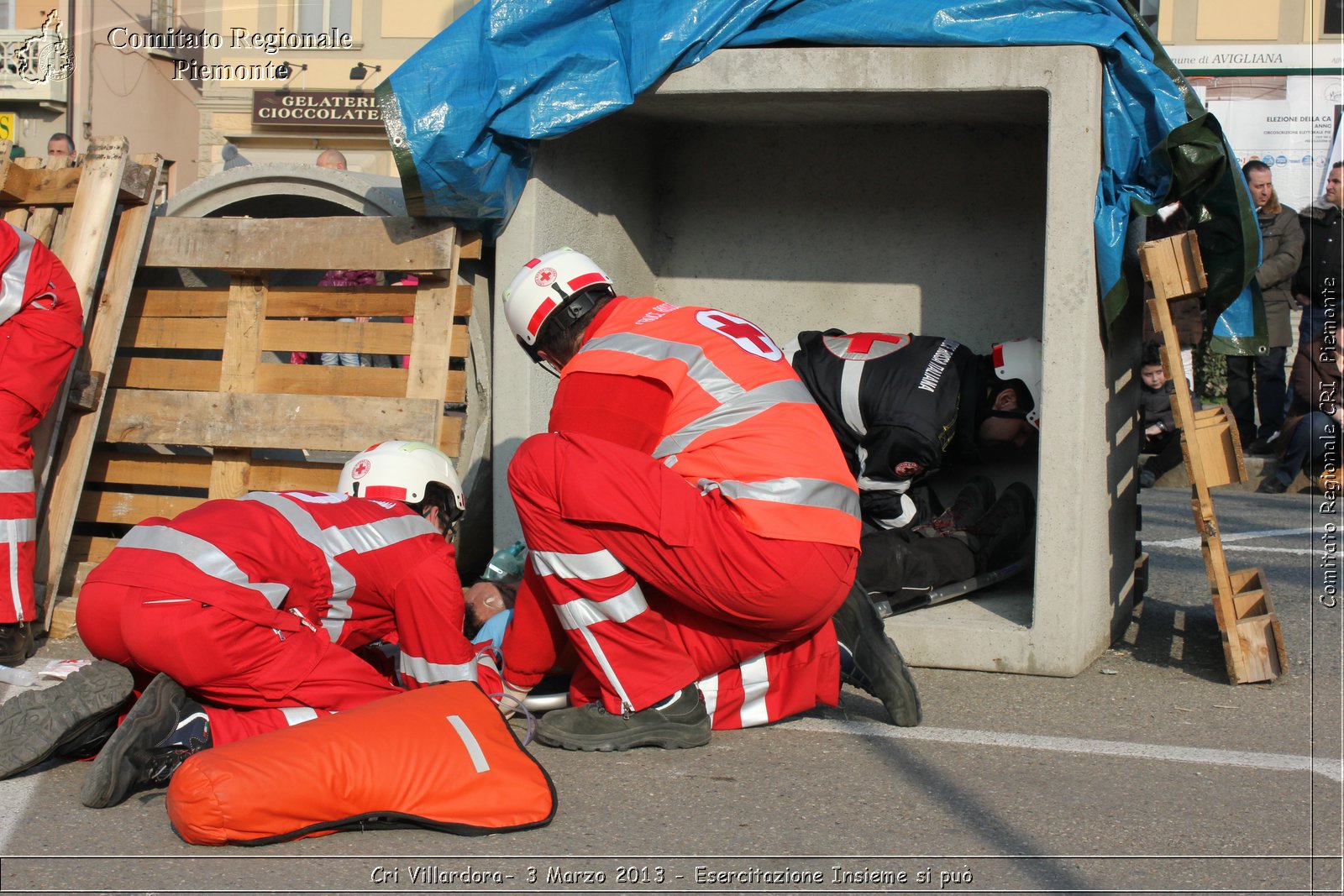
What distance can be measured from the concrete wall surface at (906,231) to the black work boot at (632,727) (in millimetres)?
1298

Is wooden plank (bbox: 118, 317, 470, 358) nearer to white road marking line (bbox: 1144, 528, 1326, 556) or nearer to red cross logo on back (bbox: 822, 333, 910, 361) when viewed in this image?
red cross logo on back (bbox: 822, 333, 910, 361)

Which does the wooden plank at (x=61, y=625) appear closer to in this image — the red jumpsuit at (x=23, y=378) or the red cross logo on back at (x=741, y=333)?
the red jumpsuit at (x=23, y=378)

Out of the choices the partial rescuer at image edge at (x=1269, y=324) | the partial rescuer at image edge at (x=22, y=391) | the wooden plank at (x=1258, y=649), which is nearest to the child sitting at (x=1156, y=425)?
the partial rescuer at image edge at (x=1269, y=324)

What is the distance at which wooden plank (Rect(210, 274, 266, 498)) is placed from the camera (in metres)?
5.77

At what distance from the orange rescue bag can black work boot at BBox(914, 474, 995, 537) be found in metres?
2.81

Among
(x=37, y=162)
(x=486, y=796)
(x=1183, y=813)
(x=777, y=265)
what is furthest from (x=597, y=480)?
(x=37, y=162)

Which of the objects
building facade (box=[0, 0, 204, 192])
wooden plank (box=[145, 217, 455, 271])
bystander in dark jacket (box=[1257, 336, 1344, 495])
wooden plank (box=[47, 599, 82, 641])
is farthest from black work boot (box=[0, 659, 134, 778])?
building facade (box=[0, 0, 204, 192])

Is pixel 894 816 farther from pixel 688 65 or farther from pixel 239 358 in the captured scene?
pixel 239 358

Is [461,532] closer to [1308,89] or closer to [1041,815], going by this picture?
[1041,815]

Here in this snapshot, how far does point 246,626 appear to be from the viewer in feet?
11.8

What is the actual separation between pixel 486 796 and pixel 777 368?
1529 millimetres

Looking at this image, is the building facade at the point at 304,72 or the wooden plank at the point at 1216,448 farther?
the building facade at the point at 304,72

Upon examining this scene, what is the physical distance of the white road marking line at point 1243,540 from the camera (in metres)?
7.68

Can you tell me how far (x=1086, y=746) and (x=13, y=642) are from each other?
3.69m
